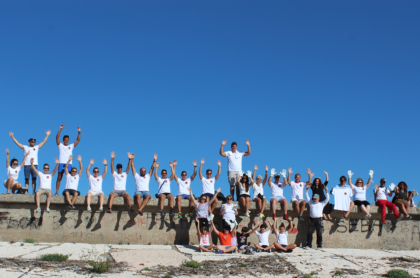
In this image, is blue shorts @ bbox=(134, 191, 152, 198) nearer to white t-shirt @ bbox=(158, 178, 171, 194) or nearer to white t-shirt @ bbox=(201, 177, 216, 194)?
white t-shirt @ bbox=(158, 178, 171, 194)

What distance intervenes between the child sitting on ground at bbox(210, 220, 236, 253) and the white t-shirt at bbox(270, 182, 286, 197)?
208cm

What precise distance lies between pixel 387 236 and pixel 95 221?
9.32 metres

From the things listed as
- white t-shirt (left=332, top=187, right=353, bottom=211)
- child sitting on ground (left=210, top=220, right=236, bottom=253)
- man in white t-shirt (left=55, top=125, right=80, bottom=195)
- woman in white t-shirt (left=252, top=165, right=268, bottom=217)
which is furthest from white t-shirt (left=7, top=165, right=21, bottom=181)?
white t-shirt (left=332, top=187, right=353, bottom=211)

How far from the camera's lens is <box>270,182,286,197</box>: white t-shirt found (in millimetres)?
12318

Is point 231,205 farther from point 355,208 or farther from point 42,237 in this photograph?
point 42,237

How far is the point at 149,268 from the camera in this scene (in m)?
8.70

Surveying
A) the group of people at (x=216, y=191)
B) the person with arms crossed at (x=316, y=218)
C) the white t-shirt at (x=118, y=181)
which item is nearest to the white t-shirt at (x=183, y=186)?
the group of people at (x=216, y=191)

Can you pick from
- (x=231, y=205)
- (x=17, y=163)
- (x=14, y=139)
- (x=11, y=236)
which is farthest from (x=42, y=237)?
(x=231, y=205)

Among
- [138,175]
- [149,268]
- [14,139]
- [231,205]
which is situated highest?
[14,139]

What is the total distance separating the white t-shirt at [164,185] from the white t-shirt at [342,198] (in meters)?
5.16

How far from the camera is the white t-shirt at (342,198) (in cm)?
1250

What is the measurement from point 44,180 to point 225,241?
5.63 m

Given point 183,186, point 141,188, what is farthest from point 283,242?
point 141,188

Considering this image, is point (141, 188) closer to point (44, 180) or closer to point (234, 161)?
point (44, 180)
